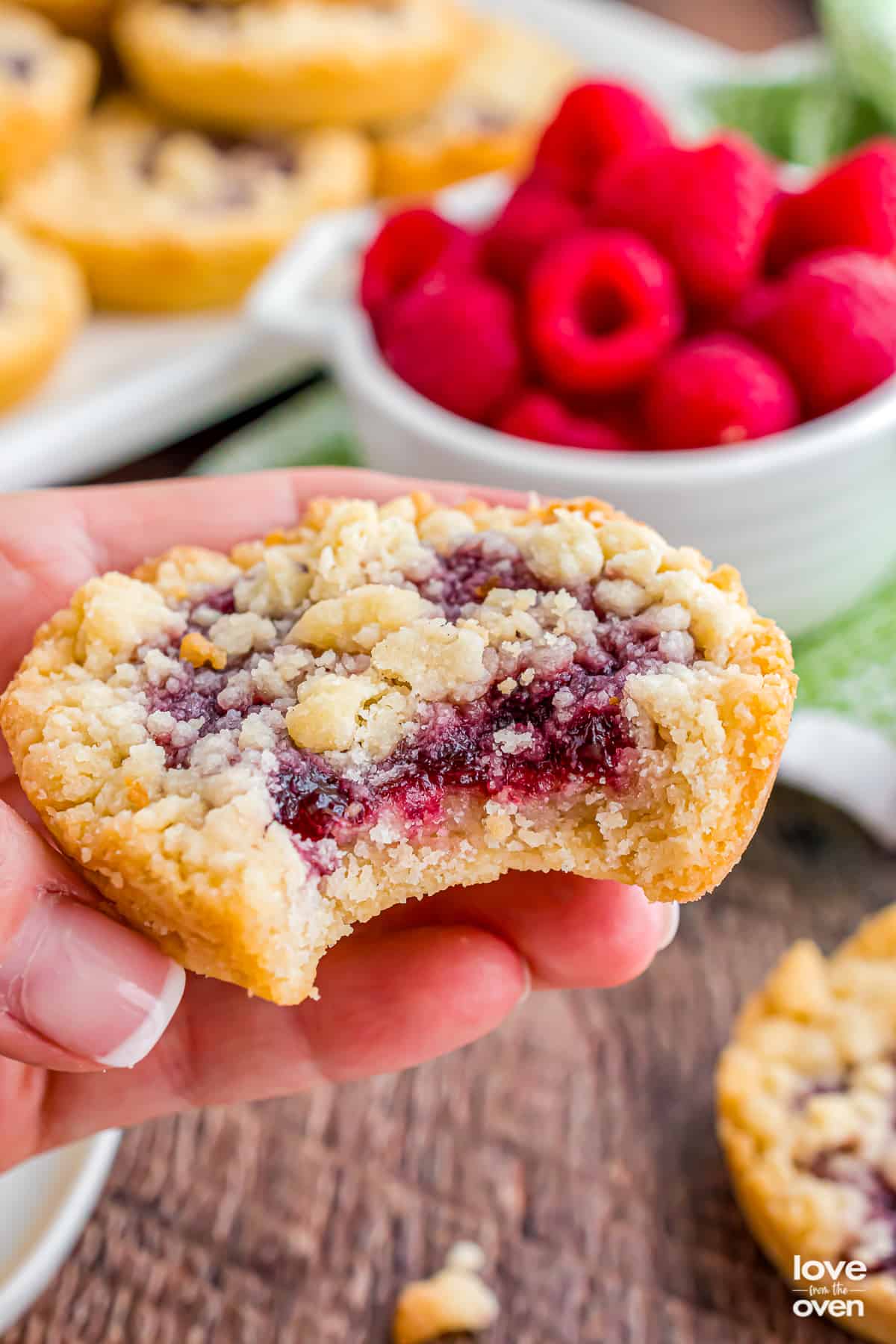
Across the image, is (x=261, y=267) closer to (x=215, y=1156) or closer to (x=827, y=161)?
(x=827, y=161)

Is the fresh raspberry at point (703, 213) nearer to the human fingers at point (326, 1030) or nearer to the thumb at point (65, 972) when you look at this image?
the human fingers at point (326, 1030)

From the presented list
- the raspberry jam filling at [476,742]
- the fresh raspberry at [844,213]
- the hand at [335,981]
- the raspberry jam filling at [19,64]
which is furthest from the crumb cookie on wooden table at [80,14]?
the raspberry jam filling at [476,742]

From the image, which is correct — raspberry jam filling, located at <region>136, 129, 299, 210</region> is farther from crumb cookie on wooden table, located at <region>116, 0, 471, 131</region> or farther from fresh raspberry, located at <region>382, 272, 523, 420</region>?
fresh raspberry, located at <region>382, 272, 523, 420</region>

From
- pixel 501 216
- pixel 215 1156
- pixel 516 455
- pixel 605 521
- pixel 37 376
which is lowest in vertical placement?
pixel 215 1156

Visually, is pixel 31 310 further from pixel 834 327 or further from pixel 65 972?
pixel 65 972

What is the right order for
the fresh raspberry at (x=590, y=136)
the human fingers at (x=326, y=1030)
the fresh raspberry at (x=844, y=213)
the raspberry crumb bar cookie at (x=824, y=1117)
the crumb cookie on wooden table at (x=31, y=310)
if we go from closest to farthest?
the human fingers at (x=326, y=1030) < the raspberry crumb bar cookie at (x=824, y=1117) < the fresh raspberry at (x=844, y=213) < the fresh raspberry at (x=590, y=136) < the crumb cookie on wooden table at (x=31, y=310)

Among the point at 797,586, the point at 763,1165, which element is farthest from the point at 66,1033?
the point at 797,586

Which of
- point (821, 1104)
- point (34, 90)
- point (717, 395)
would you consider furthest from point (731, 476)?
point (34, 90)
